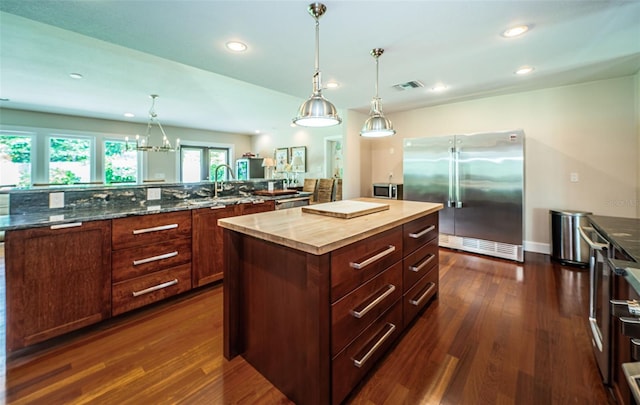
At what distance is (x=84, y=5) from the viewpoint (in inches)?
71.1

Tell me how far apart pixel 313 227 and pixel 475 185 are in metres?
3.18

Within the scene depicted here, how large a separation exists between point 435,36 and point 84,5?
2595 millimetres

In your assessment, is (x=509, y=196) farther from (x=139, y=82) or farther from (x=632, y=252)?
(x=139, y=82)

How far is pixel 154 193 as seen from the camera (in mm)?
2809

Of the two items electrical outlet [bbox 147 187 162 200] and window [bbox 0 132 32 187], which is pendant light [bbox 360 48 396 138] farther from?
window [bbox 0 132 32 187]

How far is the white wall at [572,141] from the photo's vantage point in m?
3.28

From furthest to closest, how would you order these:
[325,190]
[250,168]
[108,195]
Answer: [250,168]
[325,190]
[108,195]

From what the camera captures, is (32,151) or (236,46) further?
(32,151)

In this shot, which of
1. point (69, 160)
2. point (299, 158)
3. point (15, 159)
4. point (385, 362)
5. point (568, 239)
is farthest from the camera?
point (299, 158)

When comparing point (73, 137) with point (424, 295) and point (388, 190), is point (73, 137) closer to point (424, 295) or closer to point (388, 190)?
point (388, 190)

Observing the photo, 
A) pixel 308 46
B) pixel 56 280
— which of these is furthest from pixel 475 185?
pixel 56 280

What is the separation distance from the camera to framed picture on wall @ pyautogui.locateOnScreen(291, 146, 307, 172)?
309 inches

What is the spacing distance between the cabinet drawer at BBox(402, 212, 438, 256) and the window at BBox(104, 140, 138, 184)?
7177 millimetres

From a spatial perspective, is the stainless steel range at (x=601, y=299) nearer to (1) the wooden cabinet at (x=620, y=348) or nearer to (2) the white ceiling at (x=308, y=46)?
(1) the wooden cabinet at (x=620, y=348)
